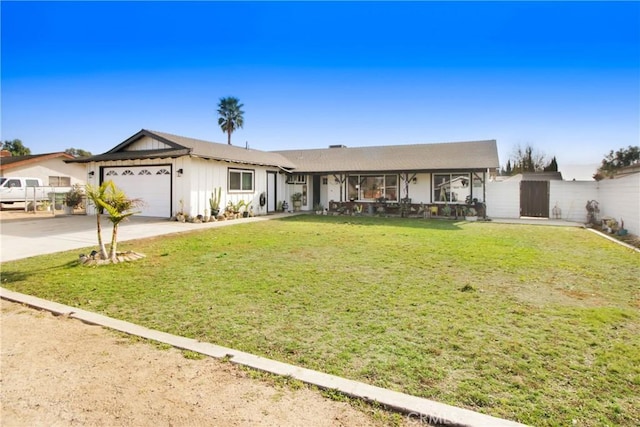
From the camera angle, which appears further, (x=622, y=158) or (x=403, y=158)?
(x=622, y=158)

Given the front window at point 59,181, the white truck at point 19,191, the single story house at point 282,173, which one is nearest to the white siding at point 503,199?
the single story house at point 282,173

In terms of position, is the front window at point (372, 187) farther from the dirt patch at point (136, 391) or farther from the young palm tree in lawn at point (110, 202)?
the dirt patch at point (136, 391)

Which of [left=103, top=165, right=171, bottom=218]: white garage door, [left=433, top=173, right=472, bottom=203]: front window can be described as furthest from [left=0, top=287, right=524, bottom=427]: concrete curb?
[left=433, top=173, right=472, bottom=203]: front window

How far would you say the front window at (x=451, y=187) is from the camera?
16969 millimetres

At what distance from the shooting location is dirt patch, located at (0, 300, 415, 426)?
220 centimetres

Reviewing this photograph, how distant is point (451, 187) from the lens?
17281 mm

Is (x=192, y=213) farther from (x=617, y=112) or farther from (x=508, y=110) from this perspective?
(x=617, y=112)

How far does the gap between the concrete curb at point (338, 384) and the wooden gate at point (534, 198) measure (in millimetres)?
17061

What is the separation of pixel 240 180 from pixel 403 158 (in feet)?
29.1

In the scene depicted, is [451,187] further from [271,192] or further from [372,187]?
[271,192]

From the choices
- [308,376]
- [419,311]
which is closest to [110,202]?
[308,376]

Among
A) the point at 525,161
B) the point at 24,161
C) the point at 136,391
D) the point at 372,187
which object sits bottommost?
→ the point at 136,391

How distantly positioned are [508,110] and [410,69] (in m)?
10.4

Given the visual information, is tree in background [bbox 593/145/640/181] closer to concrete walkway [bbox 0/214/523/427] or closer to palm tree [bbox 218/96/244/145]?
palm tree [bbox 218/96/244/145]
